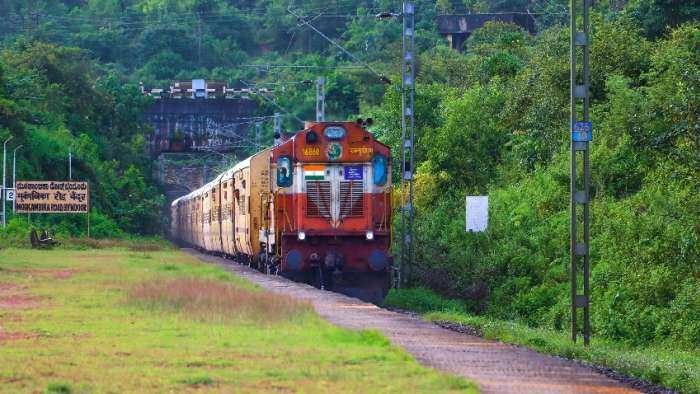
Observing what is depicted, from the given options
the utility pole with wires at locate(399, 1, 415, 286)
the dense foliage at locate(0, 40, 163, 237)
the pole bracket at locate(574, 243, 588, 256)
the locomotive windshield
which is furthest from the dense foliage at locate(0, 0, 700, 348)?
the pole bracket at locate(574, 243, 588, 256)

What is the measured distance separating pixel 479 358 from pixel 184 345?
344 centimetres

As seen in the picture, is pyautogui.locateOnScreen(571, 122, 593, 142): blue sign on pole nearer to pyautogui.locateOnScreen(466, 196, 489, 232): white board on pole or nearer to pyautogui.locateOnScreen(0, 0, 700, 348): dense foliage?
pyautogui.locateOnScreen(0, 0, 700, 348): dense foliage

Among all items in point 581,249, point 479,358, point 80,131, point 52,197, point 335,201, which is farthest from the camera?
point 80,131

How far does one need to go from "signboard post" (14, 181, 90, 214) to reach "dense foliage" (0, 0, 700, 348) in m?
7.95

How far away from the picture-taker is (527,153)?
39250 mm

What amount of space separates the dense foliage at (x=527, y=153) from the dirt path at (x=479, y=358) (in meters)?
5.20

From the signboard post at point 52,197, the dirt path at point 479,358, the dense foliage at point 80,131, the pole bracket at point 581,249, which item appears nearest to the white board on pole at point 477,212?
the dirt path at point 479,358

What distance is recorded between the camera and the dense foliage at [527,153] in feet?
82.9

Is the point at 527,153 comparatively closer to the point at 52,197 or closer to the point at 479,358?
the point at 52,197

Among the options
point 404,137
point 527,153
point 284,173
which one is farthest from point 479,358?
point 527,153

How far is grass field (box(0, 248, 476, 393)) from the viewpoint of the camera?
495 inches

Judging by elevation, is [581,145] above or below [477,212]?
above

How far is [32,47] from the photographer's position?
3250 inches

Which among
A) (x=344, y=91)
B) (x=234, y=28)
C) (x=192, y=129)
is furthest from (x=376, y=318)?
(x=234, y=28)
